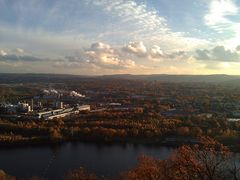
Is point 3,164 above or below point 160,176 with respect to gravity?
below

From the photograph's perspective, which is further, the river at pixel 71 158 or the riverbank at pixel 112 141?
the riverbank at pixel 112 141

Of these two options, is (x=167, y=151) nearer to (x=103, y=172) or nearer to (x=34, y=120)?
(x=103, y=172)

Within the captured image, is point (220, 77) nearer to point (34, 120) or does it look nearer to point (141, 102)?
point (141, 102)


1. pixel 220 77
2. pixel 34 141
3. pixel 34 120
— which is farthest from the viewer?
pixel 220 77

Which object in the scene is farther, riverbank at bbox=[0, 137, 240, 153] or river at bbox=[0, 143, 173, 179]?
riverbank at bbox=[0, 137, 240, 153]

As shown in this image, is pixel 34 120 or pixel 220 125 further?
pixel 34 120

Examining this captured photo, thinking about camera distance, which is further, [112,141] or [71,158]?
[112,141]

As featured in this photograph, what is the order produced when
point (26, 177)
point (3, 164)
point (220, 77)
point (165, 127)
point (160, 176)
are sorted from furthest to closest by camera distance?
point (220, 77) → point (165, 127) → point (3, 164) → point (26, 177) → point (160, 176)

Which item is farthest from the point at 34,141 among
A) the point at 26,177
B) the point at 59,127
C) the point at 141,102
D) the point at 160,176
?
the point at 141,102
